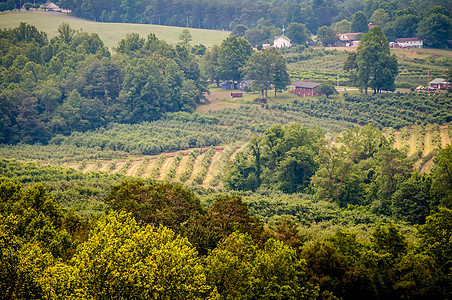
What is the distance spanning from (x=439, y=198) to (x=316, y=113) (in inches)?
1848

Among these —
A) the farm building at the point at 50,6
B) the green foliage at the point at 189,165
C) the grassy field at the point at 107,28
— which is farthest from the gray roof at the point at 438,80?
the farm building at the point at 50,6

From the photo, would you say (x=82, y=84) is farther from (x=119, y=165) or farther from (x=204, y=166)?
(x=204, y=166)

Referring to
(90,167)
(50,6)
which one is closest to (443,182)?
(90,167)

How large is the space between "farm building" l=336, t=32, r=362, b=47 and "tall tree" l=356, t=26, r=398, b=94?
36.5 metres

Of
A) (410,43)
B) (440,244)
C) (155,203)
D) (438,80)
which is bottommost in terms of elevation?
(440,244)

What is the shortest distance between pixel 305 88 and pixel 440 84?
82.9 ft

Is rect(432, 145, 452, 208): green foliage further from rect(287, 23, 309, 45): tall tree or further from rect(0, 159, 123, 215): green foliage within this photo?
rect(287, 23, 309, 45): tall tree

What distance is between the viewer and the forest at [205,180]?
21641 millimetres

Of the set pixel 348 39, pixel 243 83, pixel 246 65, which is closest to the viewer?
pixel 246 65

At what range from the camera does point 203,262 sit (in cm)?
2384

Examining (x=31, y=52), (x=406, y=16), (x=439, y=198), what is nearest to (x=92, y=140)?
(x=31, y=52)

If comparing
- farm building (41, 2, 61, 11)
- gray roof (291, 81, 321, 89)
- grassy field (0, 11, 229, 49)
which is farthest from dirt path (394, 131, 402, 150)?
farm building (41, 2, 61, 11)

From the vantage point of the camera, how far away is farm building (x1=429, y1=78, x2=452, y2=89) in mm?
90875

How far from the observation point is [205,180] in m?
62.4
